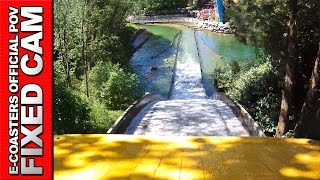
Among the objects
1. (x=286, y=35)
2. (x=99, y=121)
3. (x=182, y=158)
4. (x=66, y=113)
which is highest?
(x=286, y=35)

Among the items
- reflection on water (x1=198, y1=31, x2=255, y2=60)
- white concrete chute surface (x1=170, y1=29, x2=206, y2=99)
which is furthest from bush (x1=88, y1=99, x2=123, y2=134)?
reflection on water (x1=198, y1=31, x2=255, y2=60)

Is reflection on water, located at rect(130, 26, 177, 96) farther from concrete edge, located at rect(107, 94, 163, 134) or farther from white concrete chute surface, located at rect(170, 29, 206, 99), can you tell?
concrete edge, located at rect(107, 94, 163, 134)

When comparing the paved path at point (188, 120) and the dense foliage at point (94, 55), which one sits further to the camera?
the dense foliage at point (94, 55)

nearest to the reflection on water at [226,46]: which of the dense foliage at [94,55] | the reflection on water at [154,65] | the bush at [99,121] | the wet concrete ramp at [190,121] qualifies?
the reflection on water at [154,65]

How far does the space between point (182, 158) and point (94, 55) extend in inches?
483

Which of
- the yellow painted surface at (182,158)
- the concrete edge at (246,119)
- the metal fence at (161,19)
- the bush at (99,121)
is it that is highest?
the metal fence at (161,19)

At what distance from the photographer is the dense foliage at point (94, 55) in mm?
11656

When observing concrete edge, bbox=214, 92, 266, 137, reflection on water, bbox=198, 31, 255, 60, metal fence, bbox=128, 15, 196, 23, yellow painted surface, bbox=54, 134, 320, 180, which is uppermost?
metal fence, bbox=128, 15, 196, 23

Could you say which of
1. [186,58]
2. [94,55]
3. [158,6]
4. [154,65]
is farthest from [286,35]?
[158,6]

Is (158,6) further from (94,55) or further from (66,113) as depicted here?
(66,113)

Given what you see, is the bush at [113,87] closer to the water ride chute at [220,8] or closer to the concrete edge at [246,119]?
the concrete edge at [246,119]

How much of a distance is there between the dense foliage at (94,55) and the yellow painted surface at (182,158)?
5.93 meters

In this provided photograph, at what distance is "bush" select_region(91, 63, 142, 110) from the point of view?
12.3 meters

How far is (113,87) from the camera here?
12297 mm
